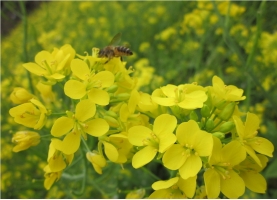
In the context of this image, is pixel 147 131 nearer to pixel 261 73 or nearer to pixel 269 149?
pixel 269 149

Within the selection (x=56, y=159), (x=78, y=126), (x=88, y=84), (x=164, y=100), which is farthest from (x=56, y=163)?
(x=164, y=100)

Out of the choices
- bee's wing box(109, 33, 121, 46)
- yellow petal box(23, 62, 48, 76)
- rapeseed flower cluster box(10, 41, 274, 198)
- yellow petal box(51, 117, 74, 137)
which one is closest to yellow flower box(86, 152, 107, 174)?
rapeseed flower cluster box(10, 41, 274, 198)

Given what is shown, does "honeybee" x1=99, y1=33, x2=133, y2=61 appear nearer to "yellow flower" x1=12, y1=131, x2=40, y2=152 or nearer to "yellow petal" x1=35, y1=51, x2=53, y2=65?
"yellow petal" x1=35, y1=51, x2=53, y2=65

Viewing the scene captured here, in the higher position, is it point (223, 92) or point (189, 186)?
point (223, 92)

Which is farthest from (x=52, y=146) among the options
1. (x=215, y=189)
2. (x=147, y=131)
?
(x=215, y=189)

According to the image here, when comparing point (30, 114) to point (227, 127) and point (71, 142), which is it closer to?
point (71, 142)
